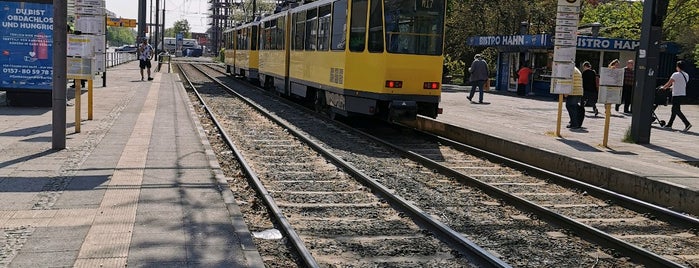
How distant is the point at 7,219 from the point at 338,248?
287 cm

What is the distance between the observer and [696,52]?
3597 cm

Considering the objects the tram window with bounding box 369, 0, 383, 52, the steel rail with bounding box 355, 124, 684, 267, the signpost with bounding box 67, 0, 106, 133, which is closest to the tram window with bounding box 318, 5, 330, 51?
the tram window with bounding box 369, 0, 383, 52

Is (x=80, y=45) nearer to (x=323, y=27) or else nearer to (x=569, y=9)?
(x=323, y=27)

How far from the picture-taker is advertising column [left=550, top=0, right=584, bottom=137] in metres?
15.4

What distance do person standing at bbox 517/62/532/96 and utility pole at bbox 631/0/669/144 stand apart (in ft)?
49.2

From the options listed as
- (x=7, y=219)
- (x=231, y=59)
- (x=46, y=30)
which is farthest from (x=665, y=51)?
(x=7, y=219)

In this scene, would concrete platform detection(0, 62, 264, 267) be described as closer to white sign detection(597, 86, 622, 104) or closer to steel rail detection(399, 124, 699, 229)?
steel rail detection(399, 124, 699, 229)

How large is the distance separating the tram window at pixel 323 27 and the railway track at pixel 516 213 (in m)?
4.34

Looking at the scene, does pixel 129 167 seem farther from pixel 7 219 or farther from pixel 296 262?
pixel 296 262

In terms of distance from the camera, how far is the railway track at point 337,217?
6.33m

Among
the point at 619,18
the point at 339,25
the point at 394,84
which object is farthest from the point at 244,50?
the point at 619,18

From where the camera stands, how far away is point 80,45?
40.7 ft

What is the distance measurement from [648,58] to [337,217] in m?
8.69

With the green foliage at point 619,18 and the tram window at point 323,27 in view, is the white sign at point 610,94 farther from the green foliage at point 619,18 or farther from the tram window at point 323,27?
the green foliage at point 619,18
